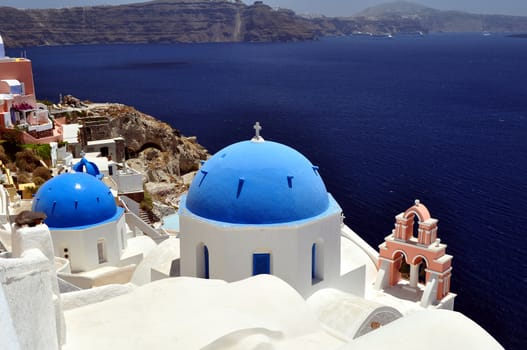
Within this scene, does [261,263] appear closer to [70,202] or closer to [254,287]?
[254,287]

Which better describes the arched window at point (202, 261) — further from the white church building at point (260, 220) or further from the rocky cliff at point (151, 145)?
the rocky cliff at point (151, 145)

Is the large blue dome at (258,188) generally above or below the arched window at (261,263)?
above

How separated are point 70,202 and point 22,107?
863 inches

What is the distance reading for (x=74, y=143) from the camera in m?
35.2

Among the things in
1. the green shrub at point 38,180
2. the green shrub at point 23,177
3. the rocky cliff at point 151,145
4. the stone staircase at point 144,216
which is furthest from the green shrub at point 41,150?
the rocky cliff at point 151,145

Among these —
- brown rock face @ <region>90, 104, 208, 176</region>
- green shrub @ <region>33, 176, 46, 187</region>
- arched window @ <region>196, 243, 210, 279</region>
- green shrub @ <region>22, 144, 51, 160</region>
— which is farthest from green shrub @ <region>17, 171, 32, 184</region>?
brown rock face @ <region>90, 104, 208, 176</region>

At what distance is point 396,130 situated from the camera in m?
61.1

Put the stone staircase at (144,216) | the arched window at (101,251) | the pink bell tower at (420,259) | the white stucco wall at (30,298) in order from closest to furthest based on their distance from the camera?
the white stucco wall at (30,298) < the pink bell tower at (420,259) < the arched window at (101,251) < the stone staircase at (144,216)

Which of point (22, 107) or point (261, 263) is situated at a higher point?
point (22, 107)

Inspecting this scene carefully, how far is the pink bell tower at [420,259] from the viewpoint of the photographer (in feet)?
49.1

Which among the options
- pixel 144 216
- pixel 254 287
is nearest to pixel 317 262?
pixel 254 287

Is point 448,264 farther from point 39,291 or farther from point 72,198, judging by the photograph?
point 39,291

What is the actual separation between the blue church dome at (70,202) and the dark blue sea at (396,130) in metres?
18.3

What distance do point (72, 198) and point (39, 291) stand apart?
30.3 ft
